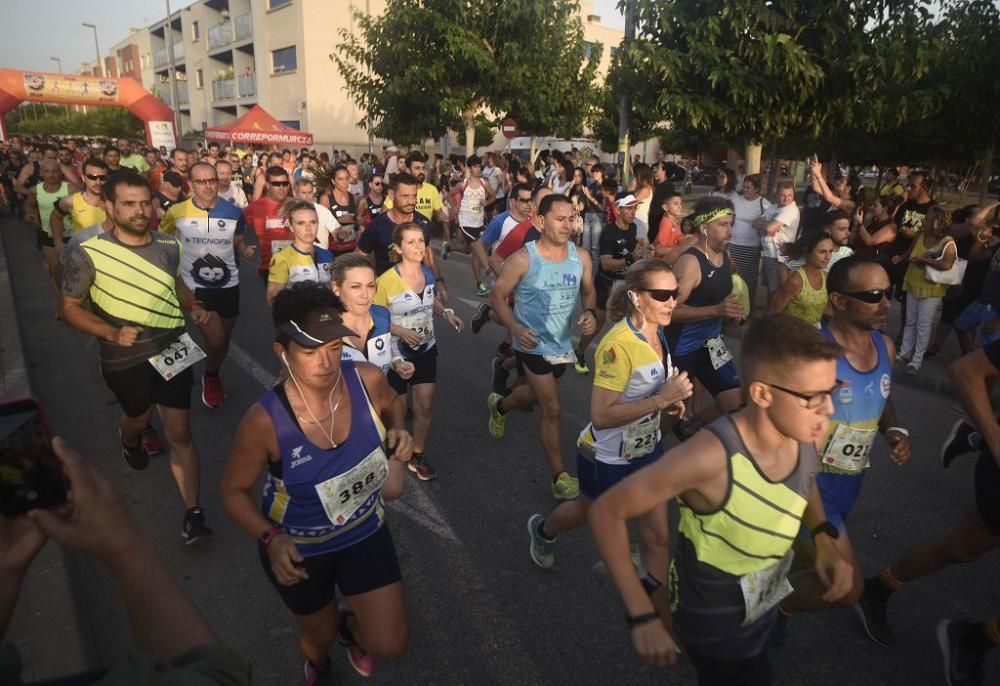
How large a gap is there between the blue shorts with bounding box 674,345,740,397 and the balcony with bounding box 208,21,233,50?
4957 centimetres

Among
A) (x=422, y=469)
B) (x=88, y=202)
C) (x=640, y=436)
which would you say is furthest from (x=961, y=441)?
(x=88, y=202)

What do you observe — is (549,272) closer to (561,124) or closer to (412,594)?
(412,594)

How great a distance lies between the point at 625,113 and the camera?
10.9 m

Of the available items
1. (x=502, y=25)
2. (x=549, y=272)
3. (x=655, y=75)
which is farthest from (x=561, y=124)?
(x=549, y=272)

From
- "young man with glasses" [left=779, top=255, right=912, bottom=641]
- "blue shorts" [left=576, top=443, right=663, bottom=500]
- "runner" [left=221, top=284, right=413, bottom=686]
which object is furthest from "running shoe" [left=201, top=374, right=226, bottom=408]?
"young man with glasses" [left=779, top=255, right=912, bottom=641]

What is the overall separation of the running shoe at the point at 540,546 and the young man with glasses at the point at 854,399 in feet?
4.08

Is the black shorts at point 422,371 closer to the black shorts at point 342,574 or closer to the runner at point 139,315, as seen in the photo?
the runner at point 139,315

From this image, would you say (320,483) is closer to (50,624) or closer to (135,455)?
→ (50,624)

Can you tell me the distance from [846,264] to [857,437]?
0.84m

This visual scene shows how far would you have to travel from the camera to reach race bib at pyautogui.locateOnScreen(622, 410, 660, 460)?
10.1 ft

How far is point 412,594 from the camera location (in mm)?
3406

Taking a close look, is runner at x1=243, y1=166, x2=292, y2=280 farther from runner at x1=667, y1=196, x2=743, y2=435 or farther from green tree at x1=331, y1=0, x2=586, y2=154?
green tree at x1=331, y1=0, x2=586, y2=154

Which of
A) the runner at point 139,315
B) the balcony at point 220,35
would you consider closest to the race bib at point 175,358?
the runner at point 139,315

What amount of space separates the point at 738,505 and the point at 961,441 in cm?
195
